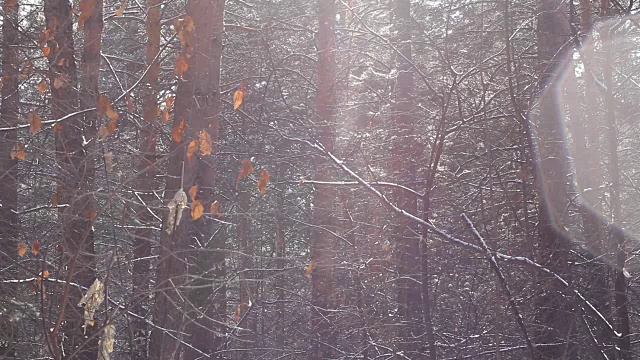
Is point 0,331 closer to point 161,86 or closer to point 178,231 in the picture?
point 178,231

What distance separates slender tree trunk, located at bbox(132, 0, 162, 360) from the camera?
5.03 metres

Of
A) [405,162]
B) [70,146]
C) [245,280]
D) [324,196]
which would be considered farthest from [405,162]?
[245,280]

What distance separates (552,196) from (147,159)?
382 cm

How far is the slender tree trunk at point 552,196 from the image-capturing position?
5449 mm

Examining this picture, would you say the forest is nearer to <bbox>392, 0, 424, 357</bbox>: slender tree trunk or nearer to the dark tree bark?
the dark tree bark

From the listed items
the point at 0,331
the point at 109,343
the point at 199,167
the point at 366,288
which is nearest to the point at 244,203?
the point at 366,288

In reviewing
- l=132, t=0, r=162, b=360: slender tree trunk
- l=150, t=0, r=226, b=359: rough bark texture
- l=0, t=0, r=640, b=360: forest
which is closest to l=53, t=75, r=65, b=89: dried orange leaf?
l=0, t=0, r=640, b=360: forest

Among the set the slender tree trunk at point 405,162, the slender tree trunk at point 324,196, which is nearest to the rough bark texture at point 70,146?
the slender tree trunk at point 324,196

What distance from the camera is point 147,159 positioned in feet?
20.0

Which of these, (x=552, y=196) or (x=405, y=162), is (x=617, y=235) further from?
(x=405, y=162)

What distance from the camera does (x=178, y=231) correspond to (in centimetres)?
614

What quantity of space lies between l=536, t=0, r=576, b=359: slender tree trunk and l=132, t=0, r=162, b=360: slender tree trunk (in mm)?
2842

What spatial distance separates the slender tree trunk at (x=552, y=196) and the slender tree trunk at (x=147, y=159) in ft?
9.32

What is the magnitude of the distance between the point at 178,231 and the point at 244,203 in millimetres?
3078
